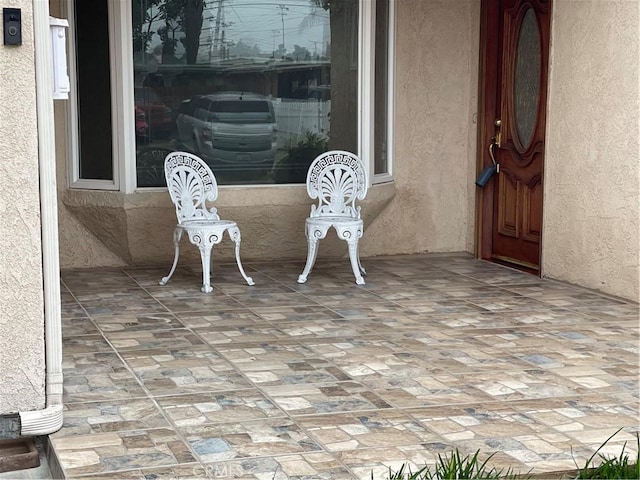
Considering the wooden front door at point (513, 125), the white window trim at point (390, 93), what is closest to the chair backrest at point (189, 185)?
the white window trim at point (390, 93)

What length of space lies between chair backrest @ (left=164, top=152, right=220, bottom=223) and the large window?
513 mm

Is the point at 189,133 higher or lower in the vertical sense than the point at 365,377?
higher

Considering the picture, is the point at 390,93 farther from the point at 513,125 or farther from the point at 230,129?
the point at 230,129

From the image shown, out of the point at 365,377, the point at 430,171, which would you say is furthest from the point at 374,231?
the point at 365,377

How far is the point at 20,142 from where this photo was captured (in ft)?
11.6

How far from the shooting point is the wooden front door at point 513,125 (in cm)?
738

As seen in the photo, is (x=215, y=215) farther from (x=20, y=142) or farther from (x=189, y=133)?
(x=20, y=142)

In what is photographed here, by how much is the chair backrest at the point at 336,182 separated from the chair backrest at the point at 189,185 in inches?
29.4

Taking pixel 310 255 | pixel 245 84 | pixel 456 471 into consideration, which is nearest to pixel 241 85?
pixel 245 84

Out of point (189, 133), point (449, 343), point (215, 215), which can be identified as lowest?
point (449, 343)

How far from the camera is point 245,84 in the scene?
7672mm

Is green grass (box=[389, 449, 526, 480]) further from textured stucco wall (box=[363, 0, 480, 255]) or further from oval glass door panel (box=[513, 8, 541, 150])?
textured stucco wall (box=[363, 0, 480, 255])

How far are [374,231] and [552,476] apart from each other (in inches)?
199

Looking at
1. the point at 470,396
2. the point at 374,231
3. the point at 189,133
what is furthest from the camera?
the point at 374,231
